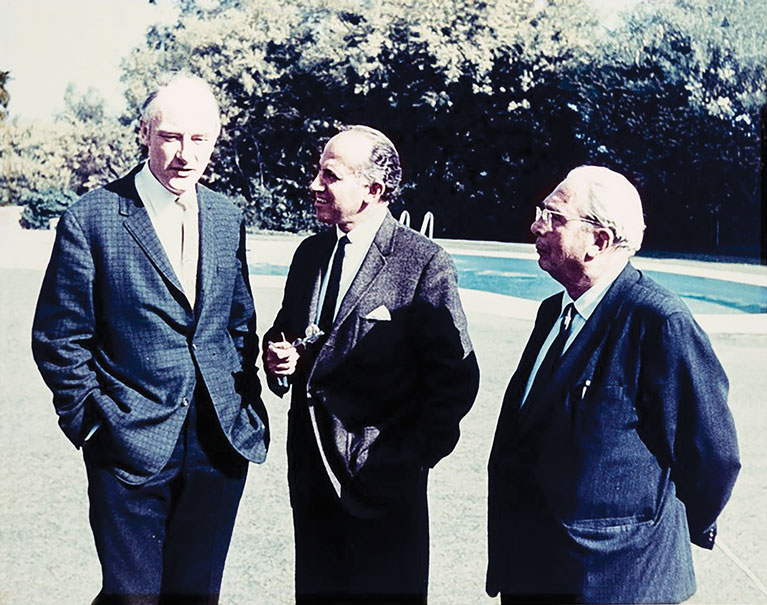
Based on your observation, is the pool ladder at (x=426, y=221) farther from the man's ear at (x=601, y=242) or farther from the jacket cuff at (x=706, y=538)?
the jacket cuff at (x=706, y=538)

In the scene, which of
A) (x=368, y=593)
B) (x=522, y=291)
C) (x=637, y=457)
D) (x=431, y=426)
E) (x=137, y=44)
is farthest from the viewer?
(x=522, y=291)

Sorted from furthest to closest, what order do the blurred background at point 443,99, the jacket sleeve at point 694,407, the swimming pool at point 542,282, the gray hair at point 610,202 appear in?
the swimming pool at point 542,282
the blurred background at point 443,99
the gray hair at point 610,202
the jacket sleeve at point 694,407

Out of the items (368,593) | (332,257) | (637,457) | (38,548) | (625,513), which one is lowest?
(38,548)

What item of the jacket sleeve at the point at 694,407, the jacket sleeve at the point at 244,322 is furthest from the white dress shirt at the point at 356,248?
the jacket sleeve at the point at 694,407

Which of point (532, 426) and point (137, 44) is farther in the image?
point (137, 44)

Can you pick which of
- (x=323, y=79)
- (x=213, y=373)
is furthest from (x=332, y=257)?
(x=323, y=79)

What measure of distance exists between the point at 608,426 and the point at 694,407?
8.5 inches

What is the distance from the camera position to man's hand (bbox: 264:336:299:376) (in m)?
2.45

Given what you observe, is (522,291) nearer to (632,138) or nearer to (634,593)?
(632,138)

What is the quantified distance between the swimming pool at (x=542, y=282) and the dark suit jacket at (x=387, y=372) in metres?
0.96

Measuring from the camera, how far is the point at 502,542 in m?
2.53

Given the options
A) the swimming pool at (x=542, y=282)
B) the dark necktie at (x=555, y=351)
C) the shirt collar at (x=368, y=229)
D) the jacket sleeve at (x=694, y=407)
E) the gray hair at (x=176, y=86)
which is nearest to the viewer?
the jacket sleeve at (x=694, y=407)

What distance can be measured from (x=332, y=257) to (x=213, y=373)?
451mm

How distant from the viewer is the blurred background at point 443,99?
3.43 meters
